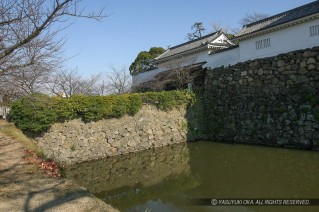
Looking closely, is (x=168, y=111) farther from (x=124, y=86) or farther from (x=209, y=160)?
(x=124, y=86)

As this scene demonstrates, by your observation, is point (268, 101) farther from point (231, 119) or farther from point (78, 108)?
point (78, 108)

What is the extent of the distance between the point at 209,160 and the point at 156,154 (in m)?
2.72

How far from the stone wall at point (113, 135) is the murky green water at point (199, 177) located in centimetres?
74

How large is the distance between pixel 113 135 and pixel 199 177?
17.4 feet

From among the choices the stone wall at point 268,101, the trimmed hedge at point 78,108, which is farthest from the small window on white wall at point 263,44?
the trimmed hedge at point 78,108

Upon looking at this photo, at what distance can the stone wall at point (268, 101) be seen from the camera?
10422 millimetres

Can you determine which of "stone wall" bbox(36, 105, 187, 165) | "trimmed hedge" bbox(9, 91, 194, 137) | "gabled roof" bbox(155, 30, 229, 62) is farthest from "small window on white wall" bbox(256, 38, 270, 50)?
"stone wall" bbox(36, 105, 187, 165)

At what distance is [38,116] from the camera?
34.6ft

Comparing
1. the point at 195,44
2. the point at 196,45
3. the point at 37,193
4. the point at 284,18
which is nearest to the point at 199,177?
the point at 37,193

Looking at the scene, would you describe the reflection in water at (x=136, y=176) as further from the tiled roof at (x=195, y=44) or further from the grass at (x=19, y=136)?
the tiled roof at (x=195, y=44)

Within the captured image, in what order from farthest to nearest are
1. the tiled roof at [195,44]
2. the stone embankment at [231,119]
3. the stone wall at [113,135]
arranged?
the tiled roof at [195,44]
the stone wall at [113,135]
the stone embankment at [231,119]

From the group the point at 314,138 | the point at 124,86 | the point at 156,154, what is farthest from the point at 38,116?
the point at 124,86

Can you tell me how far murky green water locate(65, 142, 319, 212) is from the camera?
6.31 metres

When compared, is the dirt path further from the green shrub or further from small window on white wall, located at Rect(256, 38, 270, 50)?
small window on white wall, located at Rect(256, 38, 270, 50)
